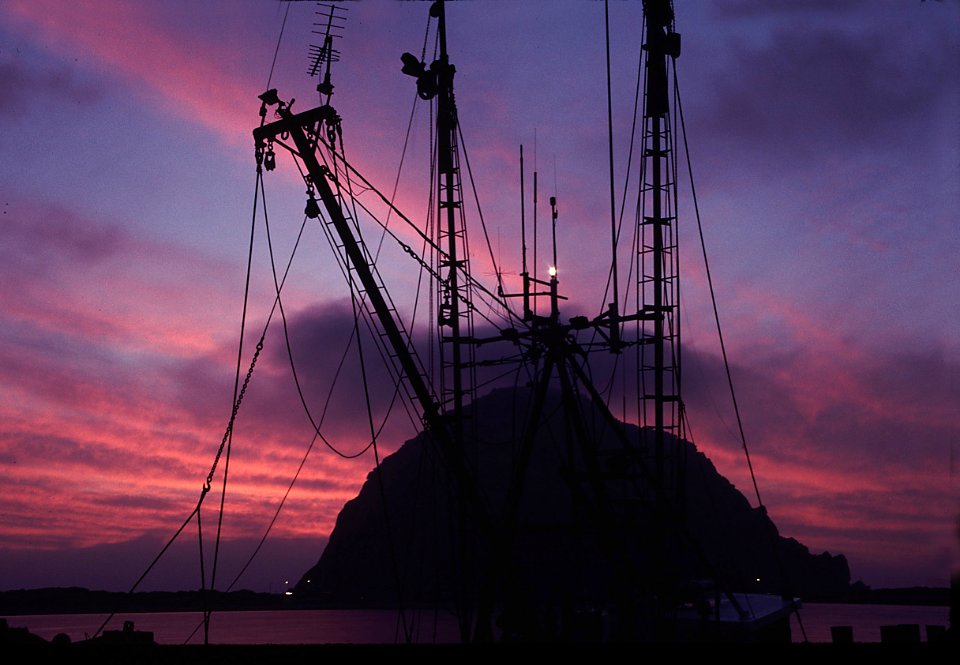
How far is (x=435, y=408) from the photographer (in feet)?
106

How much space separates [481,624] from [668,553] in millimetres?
7886

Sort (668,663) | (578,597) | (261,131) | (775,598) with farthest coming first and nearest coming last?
1. (775,598)
2. (578,597)
3. (261,131)
4. (668,663)

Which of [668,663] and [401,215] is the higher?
[401,215]

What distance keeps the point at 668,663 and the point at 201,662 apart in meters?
8.64

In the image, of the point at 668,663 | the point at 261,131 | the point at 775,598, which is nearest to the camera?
the point at 668,663

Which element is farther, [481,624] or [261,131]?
[481,624]

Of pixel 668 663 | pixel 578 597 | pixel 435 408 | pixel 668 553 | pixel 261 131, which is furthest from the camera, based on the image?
pixel 578 597

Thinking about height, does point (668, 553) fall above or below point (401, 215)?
below

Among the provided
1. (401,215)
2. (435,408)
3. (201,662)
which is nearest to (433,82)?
(401,215)

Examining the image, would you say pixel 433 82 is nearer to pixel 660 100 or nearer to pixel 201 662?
pixel 660 100

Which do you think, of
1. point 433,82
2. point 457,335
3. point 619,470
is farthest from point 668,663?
point 433,82

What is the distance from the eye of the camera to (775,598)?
44.6 metres

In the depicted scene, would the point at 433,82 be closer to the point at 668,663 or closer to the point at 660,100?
the point at 660,100

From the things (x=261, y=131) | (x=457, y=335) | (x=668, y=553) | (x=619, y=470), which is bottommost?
(x=668, y=553)
